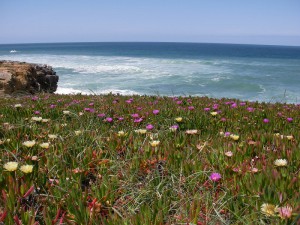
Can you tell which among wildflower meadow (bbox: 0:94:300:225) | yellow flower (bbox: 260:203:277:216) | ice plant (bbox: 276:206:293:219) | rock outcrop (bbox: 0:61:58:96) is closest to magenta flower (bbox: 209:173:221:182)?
wildflower meadow (bbox: 0:94:300:225)

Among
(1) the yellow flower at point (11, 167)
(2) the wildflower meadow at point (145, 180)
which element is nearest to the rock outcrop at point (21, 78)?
(2) the wildflower meadow at point (145, 180)

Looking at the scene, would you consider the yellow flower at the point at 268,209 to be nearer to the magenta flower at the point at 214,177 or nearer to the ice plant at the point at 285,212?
the ice plant at the point at 285,212

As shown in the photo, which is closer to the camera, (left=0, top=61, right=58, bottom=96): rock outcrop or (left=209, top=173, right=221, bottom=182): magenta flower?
(left=209, top=173, right=221, bottom=182): magenta flower

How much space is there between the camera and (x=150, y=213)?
5.07 ft

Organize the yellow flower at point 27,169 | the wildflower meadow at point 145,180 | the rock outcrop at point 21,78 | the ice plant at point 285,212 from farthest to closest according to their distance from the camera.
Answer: the rock outcrop at point 21,78
the yellow flower at point 27,169
the wildflower meadow at point 145,180
the ice plant at point 285,212

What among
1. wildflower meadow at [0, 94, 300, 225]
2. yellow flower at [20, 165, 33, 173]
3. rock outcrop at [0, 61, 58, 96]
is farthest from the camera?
rock outcrop at [0, 61, 58, 96]

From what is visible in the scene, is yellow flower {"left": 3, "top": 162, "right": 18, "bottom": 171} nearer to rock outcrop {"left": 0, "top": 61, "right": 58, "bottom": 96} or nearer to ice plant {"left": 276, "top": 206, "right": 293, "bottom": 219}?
ice plant {"left": 276, "top": 206, "right": 293, "bottom": 219}

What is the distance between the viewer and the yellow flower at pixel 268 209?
1500mm

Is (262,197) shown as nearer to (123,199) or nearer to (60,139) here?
(123,199)

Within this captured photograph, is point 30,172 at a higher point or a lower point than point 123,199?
higher

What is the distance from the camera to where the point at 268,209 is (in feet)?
5.06

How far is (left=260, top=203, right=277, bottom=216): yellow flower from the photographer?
4.92 feet

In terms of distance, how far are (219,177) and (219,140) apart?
33.5 inches

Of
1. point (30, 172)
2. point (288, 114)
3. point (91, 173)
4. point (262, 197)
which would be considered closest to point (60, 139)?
point (91, 173)
